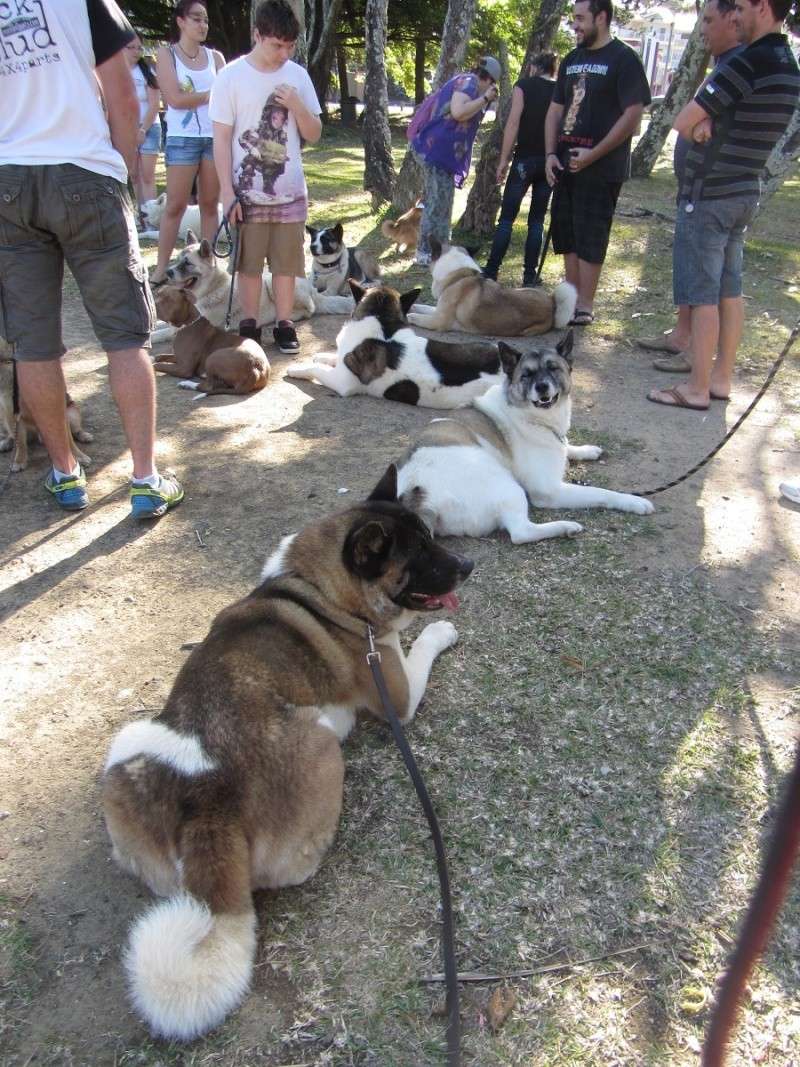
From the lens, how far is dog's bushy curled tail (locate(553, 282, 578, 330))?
315 inches

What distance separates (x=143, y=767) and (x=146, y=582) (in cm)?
186

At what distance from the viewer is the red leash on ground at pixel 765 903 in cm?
73

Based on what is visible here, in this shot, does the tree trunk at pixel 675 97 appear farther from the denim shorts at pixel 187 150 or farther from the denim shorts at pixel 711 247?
the denim shorts at pixel 711 247

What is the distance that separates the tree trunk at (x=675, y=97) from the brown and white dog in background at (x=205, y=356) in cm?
1132

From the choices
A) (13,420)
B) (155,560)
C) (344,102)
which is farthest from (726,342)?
(344,102)

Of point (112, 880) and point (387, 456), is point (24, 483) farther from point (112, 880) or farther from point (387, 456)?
point (112, 880)

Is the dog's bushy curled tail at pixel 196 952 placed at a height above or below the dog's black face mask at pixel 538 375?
below

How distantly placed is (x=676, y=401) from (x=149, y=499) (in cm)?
444

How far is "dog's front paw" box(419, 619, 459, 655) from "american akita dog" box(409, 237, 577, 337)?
540cm

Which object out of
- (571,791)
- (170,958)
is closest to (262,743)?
(170,958)

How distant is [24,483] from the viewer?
4977 millimetres

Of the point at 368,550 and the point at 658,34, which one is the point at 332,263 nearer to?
the point at 368,550

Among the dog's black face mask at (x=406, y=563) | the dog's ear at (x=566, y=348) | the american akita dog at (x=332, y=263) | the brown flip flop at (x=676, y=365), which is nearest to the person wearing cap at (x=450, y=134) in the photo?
the american akita dog at (x=332, y=263)

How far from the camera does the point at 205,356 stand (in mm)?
6867
